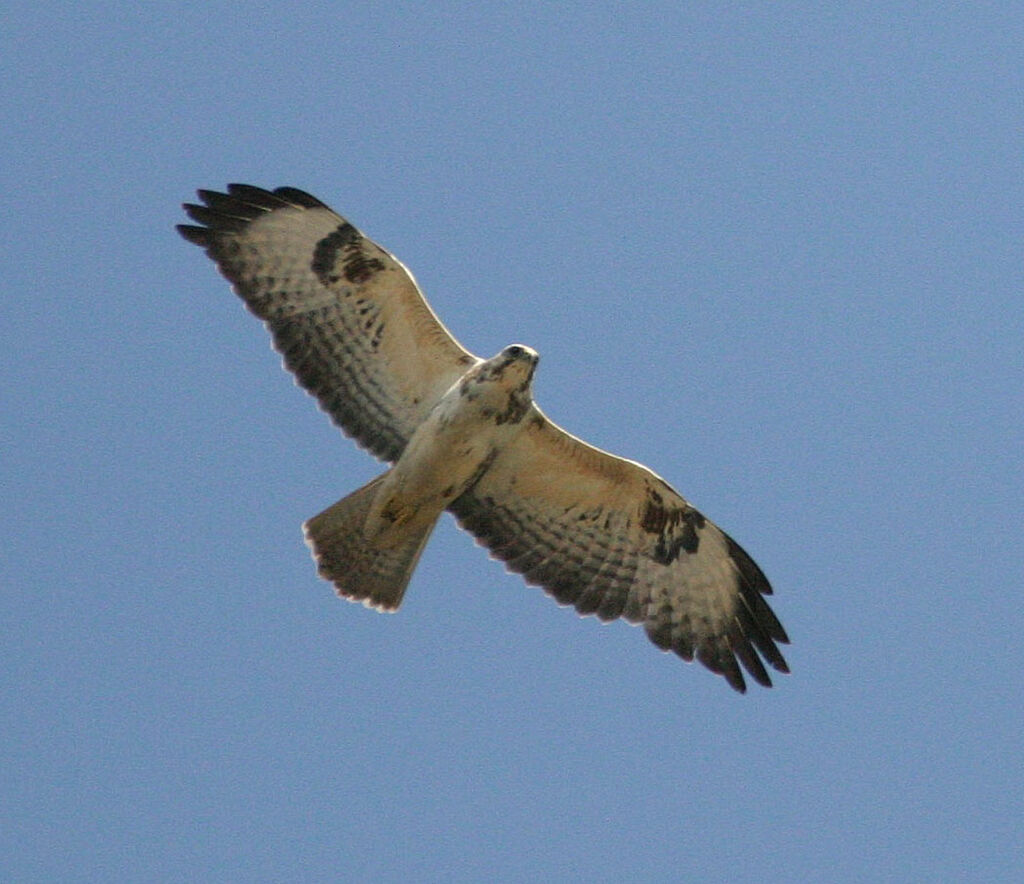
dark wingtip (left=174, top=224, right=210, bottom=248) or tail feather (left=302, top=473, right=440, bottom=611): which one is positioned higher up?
dark wingtip (left=174, top=224, right=210, bottom=248)

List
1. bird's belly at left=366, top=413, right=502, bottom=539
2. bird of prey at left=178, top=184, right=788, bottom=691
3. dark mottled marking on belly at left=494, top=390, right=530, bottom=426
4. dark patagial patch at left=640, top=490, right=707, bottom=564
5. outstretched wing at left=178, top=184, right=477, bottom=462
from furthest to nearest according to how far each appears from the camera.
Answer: dark patagial patch at left=640, top=490, right=707, bottom=564
outstretched wing at left=178, top=184, right=477, bottom=462
bird of prey at left=178, top=184, right=788, bottom=691
bird's belly at left=366, top=413, right=502, bottom=539
dark mottled marking on belly at left=494, top=390, right=530, bottom=426

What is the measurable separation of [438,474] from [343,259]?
4.95ft

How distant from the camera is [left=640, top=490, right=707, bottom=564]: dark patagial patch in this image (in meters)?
10.2

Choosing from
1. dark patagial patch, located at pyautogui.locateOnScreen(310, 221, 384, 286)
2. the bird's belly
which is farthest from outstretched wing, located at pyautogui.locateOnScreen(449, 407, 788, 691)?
dark patagial patch, located at pyautogui.locateOnScreen(310, 221, 384, 286)

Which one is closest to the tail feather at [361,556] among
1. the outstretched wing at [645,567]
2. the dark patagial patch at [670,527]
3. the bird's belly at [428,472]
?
the bird's belly at [428,472]

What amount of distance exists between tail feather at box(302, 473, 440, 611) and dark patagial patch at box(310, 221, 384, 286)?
57.4 inches

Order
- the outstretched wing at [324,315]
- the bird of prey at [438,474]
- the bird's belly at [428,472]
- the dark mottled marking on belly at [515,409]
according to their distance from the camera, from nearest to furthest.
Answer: the dark mottled marking on belly at [515,409], the bird's belly at [428,472], the bird of prey at [438,474], the outstretched wing at [324,315]

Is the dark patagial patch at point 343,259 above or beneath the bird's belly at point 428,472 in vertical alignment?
above

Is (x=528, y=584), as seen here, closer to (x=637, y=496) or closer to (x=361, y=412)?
(x=637, y=496)

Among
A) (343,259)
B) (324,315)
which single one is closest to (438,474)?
(324,315)

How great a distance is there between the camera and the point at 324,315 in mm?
10078

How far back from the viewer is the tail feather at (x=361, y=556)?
32.4ft

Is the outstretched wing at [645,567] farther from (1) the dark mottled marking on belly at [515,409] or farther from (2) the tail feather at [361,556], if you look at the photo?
(1) the dark mottled marking on belly at [515,409]

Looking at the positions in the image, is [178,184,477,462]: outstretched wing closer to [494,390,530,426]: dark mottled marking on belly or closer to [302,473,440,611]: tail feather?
[302,473,440,611]: tail feather
